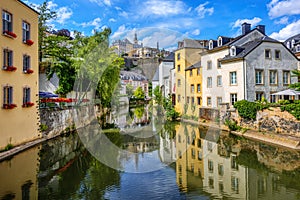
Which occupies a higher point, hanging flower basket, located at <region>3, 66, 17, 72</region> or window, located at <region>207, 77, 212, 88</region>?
window, located at <region>207, 77, 212, 88</region>

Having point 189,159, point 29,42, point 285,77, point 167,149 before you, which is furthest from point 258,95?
point 29,42

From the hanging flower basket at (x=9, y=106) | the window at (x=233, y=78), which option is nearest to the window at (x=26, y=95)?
the hanging flower basket at (x=9, y=106)

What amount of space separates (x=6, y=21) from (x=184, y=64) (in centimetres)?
2249

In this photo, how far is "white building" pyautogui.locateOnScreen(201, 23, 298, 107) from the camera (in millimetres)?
23516

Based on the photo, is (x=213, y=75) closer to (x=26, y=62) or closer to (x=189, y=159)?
(x=189, y=159)

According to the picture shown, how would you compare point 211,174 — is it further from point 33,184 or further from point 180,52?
point 180,52

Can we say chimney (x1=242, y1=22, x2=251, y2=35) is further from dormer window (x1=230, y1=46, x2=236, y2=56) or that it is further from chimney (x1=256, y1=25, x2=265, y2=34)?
dormer window (x1=230, y1=46, x2=236, y2=56)

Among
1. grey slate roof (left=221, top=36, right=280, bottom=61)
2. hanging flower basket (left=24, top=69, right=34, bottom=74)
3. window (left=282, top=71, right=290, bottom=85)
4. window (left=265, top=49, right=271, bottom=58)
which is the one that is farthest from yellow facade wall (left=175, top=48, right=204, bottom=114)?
hanging flower basket (left=24, top=69, right=34, bottom=74)

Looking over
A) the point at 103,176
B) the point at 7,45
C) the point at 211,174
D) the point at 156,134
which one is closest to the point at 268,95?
the point at 156,134

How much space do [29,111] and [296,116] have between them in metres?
16.9

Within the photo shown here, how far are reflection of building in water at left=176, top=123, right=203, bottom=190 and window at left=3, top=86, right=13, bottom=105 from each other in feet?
31.7

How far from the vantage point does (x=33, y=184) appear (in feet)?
32.0

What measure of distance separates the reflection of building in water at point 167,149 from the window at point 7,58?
32.0 feet

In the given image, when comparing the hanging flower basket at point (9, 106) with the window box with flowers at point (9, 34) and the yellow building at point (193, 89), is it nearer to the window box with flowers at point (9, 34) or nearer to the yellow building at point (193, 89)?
the window box with flowers at point (9, 34)
